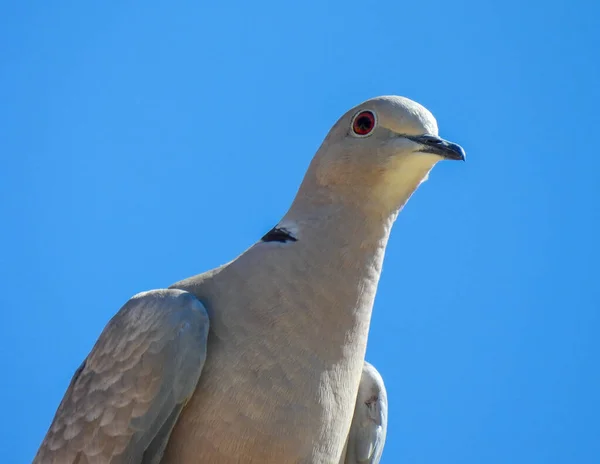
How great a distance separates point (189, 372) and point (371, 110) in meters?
1.31

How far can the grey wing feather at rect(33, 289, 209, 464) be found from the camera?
2.76 meters

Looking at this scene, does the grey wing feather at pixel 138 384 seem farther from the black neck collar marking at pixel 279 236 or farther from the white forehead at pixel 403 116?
the white forehead at pixel 403 116

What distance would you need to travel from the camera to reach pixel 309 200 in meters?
3.19

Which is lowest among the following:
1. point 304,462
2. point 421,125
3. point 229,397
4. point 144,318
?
point 304,462

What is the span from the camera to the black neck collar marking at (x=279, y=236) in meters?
3.06

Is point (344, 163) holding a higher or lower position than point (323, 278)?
higher

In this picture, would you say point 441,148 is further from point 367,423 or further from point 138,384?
point 138,384

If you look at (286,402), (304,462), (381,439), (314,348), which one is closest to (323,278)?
(314,348)

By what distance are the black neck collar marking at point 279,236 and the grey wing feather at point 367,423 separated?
797 millimetres

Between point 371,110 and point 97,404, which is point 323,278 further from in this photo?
point 97,404

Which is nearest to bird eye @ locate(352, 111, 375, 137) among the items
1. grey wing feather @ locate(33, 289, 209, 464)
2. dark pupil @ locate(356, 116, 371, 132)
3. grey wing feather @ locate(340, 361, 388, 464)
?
dark pupil @ locate(356, 116, 371, 132)

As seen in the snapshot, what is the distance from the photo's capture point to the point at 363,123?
3.19 m

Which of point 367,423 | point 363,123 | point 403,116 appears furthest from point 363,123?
point 367,423

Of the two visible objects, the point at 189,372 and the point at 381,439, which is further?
the point at 381,439
